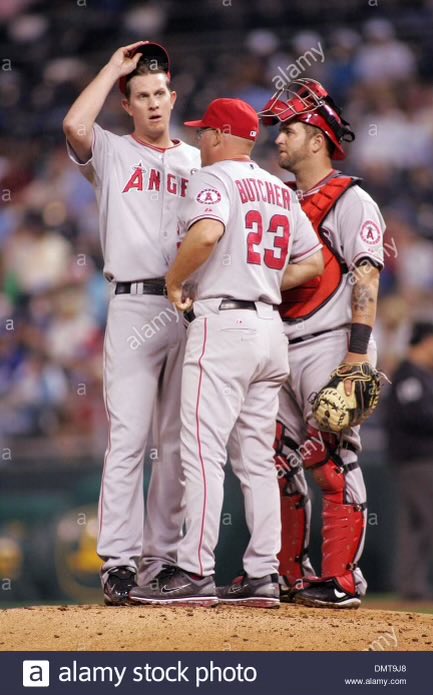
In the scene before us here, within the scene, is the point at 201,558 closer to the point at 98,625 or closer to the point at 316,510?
the point at 98,625

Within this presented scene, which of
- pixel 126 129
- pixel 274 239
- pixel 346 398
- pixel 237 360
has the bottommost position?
pixel 346 398

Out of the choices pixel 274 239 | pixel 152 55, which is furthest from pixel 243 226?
pixel 152 55

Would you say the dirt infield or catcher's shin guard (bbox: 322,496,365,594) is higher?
catcher's shin guard (bbox: 322,496,365,594)

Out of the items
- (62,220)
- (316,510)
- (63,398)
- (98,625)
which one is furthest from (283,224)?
(62,220)

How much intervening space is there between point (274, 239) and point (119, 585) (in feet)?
4.74

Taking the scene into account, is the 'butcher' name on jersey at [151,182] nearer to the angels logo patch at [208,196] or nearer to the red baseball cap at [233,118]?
the red baseball cap at [233,118]

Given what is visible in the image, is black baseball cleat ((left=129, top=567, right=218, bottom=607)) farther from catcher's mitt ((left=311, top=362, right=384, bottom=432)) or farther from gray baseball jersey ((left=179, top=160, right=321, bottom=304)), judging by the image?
gray baseball jersey ((left=179, top=160, right=321, bottom=304))

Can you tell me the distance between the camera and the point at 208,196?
13.6 ft

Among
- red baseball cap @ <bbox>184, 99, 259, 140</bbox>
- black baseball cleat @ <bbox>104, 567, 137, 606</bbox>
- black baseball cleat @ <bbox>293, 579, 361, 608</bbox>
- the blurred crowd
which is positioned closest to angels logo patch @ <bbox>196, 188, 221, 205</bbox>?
red baseball cap @ <bbox>184, 99, 259, 140</bbox>

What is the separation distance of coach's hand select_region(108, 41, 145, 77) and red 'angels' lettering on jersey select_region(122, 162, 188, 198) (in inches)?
14.6

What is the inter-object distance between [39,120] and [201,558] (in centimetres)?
761

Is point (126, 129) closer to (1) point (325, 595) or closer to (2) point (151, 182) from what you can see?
(2) point (151, 182)

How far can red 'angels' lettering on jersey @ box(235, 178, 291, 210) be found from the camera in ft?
13.9

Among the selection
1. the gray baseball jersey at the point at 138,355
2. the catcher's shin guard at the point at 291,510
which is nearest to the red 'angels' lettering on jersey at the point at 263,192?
the gray baseball jersey at the point at 138,355
